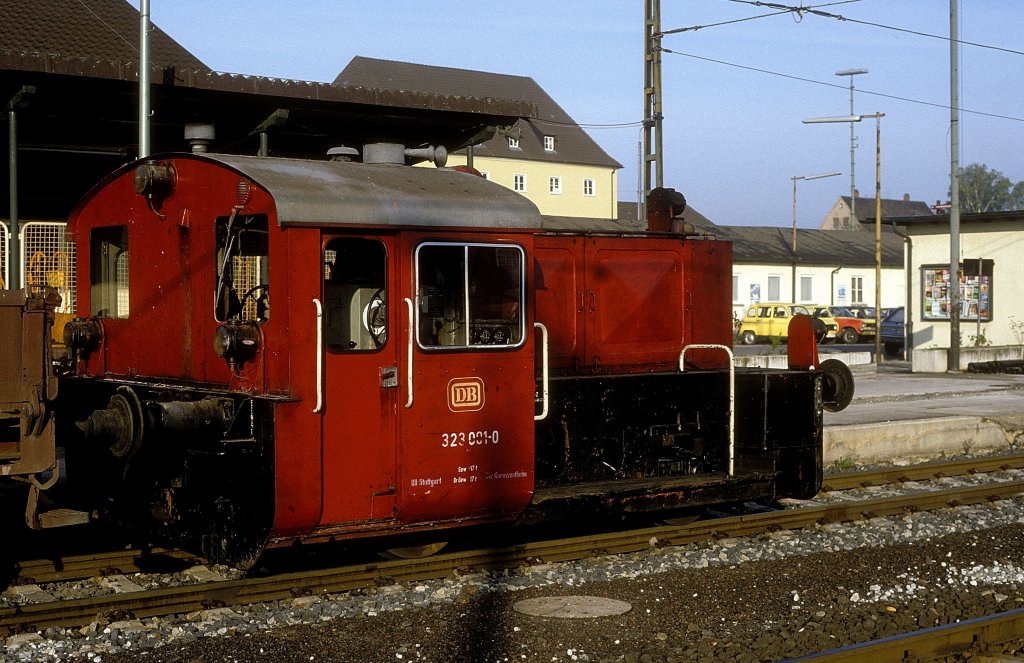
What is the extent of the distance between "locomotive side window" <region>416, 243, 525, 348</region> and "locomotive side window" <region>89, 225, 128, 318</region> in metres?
2.55

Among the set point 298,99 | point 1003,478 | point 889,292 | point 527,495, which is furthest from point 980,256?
point 889,292

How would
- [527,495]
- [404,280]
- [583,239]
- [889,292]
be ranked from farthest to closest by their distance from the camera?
[889,292]
[583,239]
[527,495]
[404,280]

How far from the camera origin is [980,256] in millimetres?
32750

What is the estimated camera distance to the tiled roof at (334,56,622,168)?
65.7m

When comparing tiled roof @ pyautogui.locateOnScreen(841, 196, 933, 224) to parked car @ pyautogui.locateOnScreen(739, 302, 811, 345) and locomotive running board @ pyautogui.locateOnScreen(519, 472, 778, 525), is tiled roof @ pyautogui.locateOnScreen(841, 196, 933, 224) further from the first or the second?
locomotive running board @ pyautogui.locateOnScreen(519, 472, 778, 525)

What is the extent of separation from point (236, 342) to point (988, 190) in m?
132

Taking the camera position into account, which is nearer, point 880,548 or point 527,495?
point 527,495

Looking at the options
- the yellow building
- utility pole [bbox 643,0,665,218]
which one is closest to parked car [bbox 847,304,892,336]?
the yellow building

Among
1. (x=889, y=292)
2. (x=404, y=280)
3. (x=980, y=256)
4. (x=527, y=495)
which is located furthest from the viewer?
(x=889, y=292)

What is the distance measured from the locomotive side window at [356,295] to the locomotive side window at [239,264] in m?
0.42

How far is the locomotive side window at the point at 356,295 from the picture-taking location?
7109 millimetres

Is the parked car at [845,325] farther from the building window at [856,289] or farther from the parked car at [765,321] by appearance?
the building window at [856,289]

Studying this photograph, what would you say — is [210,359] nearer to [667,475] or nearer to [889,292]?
[667,475]

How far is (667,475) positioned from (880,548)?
1.80 metres
